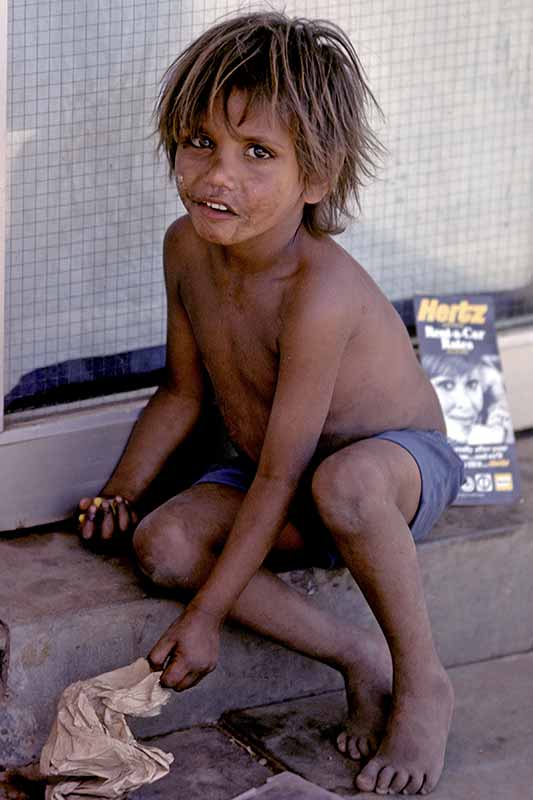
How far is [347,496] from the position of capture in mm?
2562

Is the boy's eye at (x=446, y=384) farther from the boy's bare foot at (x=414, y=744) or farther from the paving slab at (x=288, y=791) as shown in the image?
the paving slab at (x=288, y=791)

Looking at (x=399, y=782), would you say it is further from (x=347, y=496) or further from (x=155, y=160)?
(x=155, y=160)

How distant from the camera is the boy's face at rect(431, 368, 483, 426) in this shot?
10.9 ft

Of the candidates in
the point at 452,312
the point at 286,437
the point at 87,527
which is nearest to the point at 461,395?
the point at 452,312

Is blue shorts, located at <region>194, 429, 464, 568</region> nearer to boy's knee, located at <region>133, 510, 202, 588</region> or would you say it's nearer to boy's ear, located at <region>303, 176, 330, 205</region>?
boy's knee, located at <region>133, 510, 202, 588</region>

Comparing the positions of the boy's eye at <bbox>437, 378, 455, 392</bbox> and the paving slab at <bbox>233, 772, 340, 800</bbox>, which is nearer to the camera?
the paving slab at <bbox>233, 772, 340, 800</bbox>

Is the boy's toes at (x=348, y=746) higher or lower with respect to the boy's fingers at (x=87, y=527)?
lower

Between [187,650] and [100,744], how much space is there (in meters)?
0.22

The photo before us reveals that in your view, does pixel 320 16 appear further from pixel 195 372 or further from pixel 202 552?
pixel 202 552

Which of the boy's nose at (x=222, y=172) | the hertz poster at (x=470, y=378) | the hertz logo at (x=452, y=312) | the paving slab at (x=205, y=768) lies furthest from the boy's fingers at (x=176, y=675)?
the hertz logo at (x=452, y=312)

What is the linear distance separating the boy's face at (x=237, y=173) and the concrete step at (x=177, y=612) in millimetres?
702

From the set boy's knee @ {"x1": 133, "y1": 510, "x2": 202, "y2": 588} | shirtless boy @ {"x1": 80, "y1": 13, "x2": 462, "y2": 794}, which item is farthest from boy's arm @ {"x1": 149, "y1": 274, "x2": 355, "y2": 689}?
boy's knee @ {"x1": 133, "y1": 510, "x2": 202, "y2": 588}

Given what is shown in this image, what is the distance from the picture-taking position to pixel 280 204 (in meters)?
2.54

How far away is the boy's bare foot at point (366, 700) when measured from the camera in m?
2.68
